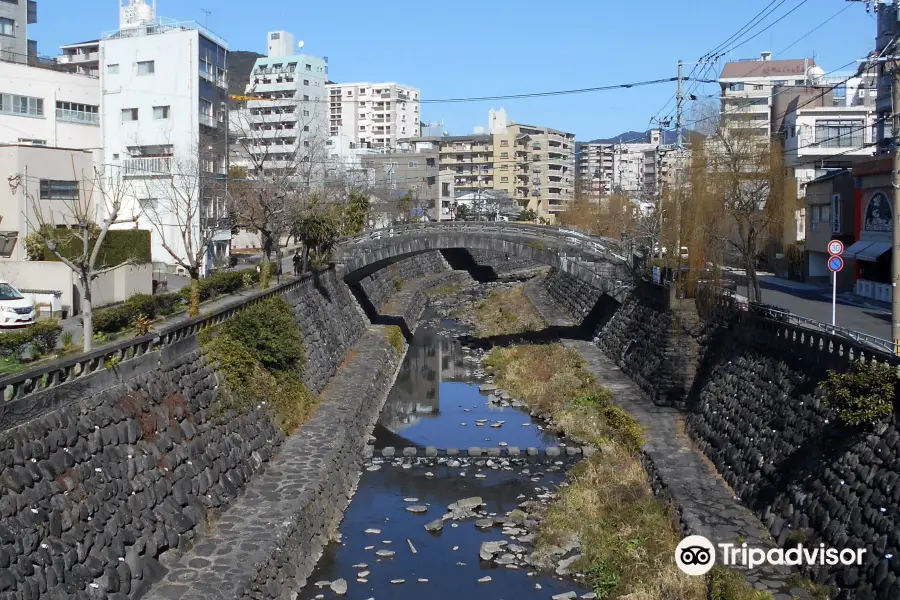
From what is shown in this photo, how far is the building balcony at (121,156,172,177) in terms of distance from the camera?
41781 mm

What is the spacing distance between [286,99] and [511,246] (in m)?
45.5

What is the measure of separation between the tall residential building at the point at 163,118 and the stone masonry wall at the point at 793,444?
88.1 feet

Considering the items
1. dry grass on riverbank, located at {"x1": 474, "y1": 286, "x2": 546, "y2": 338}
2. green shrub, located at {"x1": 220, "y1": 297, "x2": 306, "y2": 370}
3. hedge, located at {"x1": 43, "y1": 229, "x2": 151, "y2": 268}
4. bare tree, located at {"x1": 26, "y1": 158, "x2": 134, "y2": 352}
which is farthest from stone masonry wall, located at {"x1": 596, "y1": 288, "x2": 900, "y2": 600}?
hedge, located at {"x1": 43, "y1": 229, "x2": 151, "y2": 268}

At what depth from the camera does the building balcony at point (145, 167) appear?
41.8 metres

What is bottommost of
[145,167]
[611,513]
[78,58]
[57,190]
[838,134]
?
[611,513]

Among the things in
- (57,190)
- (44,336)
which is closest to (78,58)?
(57,190)

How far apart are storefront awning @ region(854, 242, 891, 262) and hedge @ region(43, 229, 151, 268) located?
25.1m

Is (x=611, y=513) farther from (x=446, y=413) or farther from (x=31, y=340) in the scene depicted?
(x=446, y=413)

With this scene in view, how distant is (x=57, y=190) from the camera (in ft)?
108

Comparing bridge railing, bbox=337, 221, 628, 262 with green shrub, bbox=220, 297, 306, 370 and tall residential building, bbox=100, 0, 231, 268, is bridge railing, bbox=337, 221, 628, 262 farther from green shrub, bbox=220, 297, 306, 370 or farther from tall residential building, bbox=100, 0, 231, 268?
green shrub, bbox=220, 297, 306, 370

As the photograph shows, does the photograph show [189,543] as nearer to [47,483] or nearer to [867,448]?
[47,483]

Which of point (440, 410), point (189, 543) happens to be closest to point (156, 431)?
point (189, 543)

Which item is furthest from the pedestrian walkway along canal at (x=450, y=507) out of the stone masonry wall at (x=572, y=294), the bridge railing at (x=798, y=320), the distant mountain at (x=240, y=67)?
the distant mountain at (x=240, y=67)

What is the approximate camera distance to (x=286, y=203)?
3338 cm
